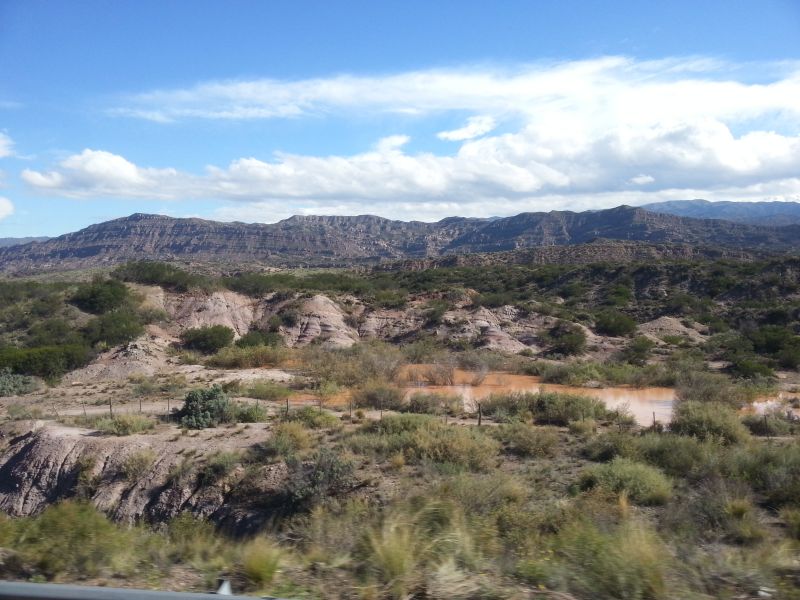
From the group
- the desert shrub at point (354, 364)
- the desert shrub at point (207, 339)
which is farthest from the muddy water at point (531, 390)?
the desert shrub at point (207, 339)

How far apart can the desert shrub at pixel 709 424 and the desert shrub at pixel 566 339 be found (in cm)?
1826

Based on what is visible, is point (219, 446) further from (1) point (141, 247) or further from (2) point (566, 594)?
(1) point (141, 247)

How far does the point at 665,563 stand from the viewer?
16.8 ft

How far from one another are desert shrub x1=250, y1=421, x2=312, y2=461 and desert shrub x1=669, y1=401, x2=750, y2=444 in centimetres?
957

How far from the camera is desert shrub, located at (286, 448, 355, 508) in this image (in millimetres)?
12344

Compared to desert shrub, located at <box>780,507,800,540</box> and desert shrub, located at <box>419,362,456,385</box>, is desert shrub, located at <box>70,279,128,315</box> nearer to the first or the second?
desert shrub, located at <box>419,362,456,385</box>

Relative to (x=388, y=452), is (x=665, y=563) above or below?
above

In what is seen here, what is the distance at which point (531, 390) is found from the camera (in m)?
25.7

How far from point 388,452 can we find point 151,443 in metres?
6.37

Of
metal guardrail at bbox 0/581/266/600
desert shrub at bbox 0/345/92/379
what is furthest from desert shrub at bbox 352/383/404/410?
metal guardrail at bbox 0/581/266/600

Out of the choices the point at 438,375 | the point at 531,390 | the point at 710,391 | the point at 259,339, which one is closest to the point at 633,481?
the point at 710,391

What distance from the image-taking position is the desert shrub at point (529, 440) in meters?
14.8

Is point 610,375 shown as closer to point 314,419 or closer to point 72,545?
point 314,419

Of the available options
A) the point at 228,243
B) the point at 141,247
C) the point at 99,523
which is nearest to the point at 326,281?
the point at 99,523
